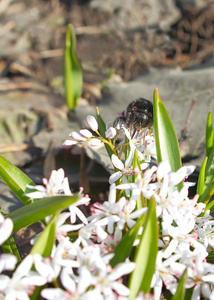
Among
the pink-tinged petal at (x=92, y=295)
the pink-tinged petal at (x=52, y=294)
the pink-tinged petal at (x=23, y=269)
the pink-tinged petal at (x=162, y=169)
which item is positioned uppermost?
the pink-tinged petal at (x=162, y=169)

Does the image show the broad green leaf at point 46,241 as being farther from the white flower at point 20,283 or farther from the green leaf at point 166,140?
the green leaf at point 166,140

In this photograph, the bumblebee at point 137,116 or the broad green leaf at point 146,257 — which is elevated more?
the bumblebee at point 137,116

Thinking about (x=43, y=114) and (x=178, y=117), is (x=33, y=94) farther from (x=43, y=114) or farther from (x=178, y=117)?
(x=178, y=117)

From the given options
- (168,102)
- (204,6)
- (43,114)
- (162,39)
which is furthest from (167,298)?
(204,6)

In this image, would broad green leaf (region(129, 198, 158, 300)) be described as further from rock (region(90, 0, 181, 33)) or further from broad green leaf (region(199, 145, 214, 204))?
rock (region(90, 0, 181, 33))

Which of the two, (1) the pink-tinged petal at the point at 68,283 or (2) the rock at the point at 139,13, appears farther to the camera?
(2) the rock at the point at 139,13

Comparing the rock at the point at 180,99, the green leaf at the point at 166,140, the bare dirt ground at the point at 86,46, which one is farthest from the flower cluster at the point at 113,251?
the bare dirt ground at the point at 86,46
